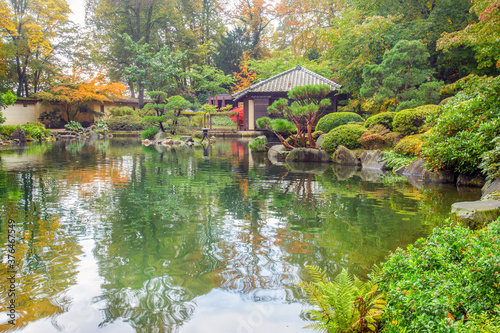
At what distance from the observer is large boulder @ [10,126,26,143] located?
2223 cm

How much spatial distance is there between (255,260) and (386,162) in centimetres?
900

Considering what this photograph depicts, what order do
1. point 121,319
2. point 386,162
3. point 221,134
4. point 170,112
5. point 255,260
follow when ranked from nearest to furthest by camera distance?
point 121,319 < point 255,260 < point 386,162 < point 170,112 < point 221,134

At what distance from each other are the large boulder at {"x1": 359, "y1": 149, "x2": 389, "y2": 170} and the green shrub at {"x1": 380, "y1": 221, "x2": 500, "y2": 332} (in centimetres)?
932

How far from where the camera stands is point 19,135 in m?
22.7

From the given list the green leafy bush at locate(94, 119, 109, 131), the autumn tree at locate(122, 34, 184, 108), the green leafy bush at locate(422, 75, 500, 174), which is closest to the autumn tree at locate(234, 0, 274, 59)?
the autumn tree at locate(122, 34, 184, 108)

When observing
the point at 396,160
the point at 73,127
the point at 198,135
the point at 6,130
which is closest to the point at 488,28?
the point at 396,160

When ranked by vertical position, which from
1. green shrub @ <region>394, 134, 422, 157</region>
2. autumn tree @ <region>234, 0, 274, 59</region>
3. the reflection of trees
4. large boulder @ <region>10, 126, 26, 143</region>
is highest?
autumn tree @ <region>234, 0, 274, 59</region>

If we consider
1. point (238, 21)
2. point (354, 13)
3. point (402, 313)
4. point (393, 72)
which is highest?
point (238, 21)

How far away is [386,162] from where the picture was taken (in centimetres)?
1176

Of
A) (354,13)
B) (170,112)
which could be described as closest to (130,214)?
(354,13)

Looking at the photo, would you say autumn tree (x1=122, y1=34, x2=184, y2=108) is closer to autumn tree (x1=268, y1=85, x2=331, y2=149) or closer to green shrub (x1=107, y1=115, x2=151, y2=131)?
green shrub (x1=107, y1=115, x2=151, y2=131)

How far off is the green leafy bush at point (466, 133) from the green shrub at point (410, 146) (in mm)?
2609

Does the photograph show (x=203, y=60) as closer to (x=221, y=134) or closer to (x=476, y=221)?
(x=221, y=134)

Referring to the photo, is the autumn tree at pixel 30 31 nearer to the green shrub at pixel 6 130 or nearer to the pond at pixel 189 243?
the green shrub at pixel 6 130
